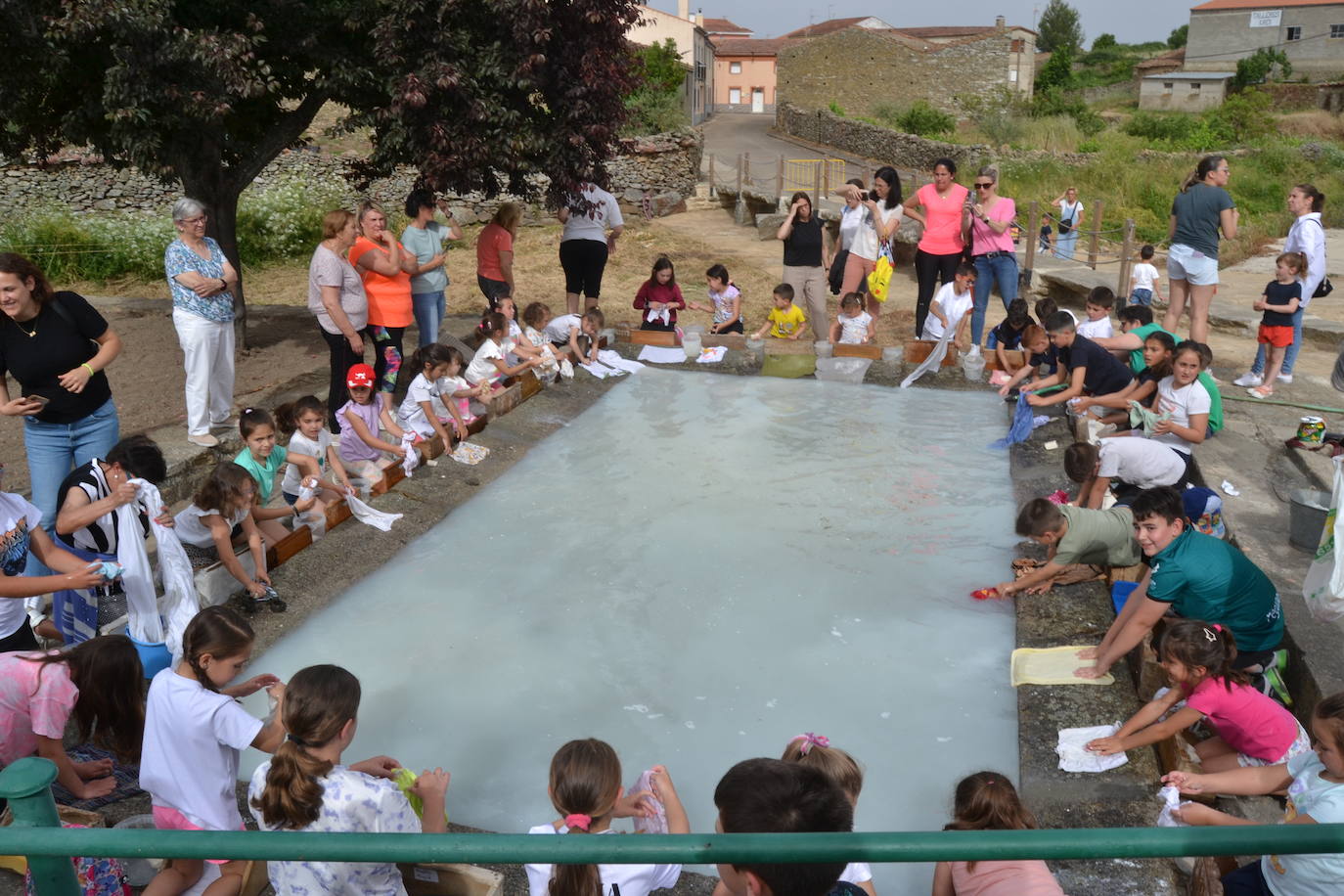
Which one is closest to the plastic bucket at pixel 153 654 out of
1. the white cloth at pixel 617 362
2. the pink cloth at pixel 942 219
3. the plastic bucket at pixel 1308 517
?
the white cloth at pixel 617 362

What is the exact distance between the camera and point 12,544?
12.7 ft

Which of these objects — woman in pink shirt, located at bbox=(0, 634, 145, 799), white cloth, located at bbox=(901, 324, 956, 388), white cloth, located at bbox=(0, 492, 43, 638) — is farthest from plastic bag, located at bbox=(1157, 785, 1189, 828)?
white cloth, located at bbox=(901, 324, 956, 388)

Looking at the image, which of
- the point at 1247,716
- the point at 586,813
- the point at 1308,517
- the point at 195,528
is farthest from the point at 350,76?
the point at 1247,716

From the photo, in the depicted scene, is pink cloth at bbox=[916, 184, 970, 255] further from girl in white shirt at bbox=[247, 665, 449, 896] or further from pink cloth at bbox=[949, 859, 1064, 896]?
girl in white shirt at bbox=[247, 665, 449, 896]

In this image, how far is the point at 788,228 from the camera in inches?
356

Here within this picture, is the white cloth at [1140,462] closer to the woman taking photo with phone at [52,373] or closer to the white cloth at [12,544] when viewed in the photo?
the white cloth at [12,544]

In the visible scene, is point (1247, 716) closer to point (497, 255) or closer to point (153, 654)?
point (153, 654)

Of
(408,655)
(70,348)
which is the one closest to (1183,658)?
(408,655)

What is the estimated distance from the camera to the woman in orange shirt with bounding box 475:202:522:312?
8664 millimetres

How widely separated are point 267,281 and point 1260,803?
12715mm

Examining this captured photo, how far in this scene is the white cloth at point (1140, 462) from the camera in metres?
5.60

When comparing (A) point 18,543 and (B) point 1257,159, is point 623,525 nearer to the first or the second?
(A) point 18,543

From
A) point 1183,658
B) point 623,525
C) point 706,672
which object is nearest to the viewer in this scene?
point 1183,658

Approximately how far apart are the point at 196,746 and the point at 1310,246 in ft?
26.5
